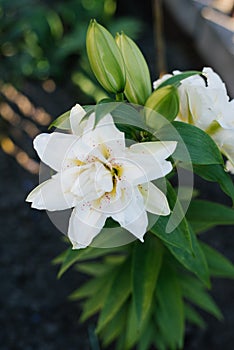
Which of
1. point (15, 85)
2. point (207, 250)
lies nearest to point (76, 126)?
point (207, 250)

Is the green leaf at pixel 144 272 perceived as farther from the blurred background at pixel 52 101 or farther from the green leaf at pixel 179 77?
the blurred background at pixel 52 101

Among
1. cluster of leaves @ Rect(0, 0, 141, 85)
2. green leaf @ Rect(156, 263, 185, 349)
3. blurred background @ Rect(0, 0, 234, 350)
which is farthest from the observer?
cluster of leaves @ Rect(0, 0, 141, 85)

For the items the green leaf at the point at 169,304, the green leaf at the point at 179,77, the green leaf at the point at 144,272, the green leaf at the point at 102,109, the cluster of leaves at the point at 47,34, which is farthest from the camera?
the cluster of leaves at the point at 47,34

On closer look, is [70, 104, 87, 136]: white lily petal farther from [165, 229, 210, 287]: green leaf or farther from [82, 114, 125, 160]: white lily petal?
[165, 229, 210, 287]: green leaf

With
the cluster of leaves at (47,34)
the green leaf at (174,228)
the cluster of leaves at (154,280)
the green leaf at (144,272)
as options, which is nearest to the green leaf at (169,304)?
the cluster of leaves at (154,280)

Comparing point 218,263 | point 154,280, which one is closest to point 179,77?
point 154,280

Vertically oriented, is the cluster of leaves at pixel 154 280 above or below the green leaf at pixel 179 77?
below

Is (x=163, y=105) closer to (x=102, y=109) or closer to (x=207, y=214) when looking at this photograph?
(x=102, y=109)

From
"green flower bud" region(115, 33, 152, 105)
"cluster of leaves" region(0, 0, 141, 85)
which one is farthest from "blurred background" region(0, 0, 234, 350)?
"green flower bud" region(115, 33, 152, 105)
